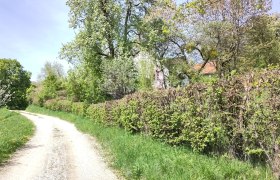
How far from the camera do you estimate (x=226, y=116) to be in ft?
27.1

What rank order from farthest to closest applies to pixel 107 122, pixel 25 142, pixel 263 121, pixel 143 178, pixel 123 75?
pixel 123 75 < pixel 107 122 < pixel 25 142 < pixel 143 178 < pixel 263 121

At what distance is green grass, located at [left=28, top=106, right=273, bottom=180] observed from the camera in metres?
7.09

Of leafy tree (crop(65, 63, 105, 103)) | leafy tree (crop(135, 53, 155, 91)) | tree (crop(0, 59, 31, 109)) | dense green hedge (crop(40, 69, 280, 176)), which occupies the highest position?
tree (crop(0, 59, 31, 109))

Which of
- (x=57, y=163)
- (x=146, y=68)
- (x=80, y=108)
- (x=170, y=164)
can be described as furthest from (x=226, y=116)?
(x=146, y=68)

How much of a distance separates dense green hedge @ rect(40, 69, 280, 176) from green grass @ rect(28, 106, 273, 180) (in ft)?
1.21

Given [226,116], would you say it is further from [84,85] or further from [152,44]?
[84,85]

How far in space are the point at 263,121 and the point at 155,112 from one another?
5.98m

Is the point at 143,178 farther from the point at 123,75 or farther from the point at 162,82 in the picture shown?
the point at 162,82

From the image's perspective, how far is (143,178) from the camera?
853 cm

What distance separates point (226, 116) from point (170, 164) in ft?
5.63

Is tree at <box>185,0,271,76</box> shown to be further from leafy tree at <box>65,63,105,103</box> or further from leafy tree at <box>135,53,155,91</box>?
leafy tree at <box>65,63,105,103</box>

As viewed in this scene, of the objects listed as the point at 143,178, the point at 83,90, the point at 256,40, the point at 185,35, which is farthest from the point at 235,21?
the point at 143,178

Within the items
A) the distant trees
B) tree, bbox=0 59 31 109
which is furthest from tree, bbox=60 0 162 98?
tree, bbox=0 59 31 109

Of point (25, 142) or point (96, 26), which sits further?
point (96, 26)
